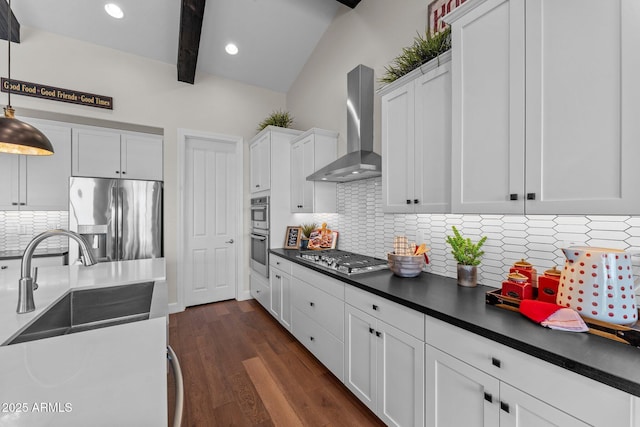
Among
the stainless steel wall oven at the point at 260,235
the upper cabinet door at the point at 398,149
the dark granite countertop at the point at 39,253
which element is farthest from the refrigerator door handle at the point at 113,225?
the upper cabinet door at the point at 398,149

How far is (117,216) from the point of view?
10.7ft

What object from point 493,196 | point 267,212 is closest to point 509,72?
point 493,196

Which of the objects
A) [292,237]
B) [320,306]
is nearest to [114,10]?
[292,237]

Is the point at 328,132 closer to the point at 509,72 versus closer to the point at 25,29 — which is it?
the point at 509,72

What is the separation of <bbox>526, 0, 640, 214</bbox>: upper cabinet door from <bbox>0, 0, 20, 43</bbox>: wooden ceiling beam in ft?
14.5

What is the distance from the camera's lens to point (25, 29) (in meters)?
2.96

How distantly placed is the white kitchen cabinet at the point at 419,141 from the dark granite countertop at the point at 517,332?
521mm

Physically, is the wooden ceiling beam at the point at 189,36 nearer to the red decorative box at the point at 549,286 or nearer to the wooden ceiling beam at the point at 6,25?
the wooden ceiling beam at the point at 6,25

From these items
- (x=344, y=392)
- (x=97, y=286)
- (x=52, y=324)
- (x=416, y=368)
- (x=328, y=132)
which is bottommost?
(x=344, y=392)

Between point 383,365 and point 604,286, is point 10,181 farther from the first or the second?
point 604,286

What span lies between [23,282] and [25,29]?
143 inches

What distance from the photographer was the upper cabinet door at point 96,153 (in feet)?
10.5

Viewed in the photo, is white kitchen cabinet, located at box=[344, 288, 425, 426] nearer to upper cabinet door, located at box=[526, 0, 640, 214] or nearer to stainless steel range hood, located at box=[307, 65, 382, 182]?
upper cabinet door, located at box=[526, 0, 640, 214]

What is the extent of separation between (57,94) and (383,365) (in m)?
4.34
